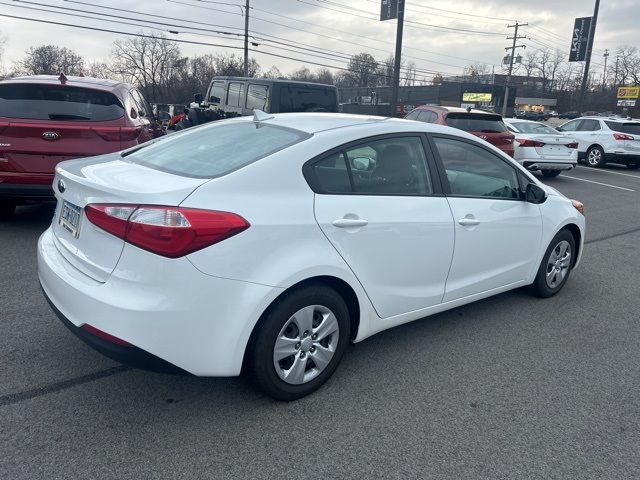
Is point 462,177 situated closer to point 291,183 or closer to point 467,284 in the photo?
point 467,284

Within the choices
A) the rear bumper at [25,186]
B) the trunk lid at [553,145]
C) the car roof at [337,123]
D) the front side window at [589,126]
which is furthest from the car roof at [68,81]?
the front side window at [589,126]

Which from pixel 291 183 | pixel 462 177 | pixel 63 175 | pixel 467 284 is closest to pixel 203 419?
pixel 291 183

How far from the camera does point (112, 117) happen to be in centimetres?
594

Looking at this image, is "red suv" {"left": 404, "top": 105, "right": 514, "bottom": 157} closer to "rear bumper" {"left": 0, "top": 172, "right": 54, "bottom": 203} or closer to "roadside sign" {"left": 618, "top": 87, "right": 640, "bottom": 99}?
"rear bumper" {"left": 0, "top": 172, "right": 54, "bottom": 203}

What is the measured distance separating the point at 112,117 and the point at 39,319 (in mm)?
2898

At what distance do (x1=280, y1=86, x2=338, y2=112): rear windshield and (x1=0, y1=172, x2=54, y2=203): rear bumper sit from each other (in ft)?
18.6

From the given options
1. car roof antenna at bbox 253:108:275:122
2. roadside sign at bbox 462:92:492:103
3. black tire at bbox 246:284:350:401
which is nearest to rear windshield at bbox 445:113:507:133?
car roof antenna at bbox 253:108:275:122

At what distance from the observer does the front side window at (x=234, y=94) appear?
1149cm

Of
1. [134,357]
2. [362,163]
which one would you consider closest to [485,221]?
[362,163]

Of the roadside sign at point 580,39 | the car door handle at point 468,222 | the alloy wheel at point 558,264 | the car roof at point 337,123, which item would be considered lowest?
the alloy wheel at point 558,264

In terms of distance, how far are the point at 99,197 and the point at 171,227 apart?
51 centimetres

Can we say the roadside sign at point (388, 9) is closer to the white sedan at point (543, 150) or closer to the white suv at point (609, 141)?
the white suv at point (609, 141)

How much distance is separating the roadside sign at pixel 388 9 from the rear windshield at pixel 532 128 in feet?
30.2

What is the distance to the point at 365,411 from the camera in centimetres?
293
